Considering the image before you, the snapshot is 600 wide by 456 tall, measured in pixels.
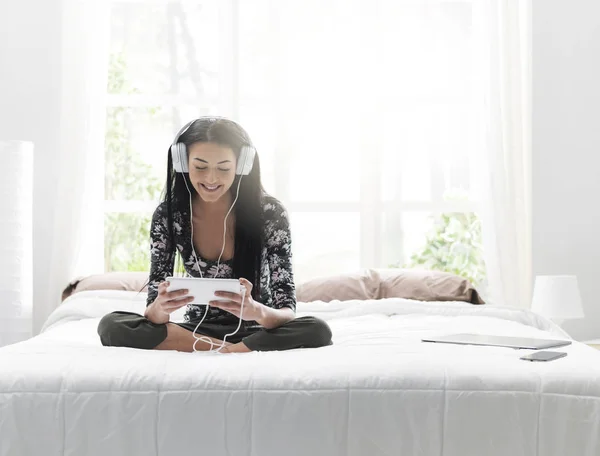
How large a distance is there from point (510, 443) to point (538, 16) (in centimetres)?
328

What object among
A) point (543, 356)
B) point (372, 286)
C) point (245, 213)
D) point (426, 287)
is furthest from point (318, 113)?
point (543, 356)

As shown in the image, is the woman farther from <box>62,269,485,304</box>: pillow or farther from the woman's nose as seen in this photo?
<box>62,269,485,304</box>: pillow

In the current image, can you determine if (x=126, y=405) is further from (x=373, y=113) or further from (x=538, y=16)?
(x=538, y=16)

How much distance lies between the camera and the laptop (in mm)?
2139

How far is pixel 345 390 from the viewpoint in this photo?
170cm

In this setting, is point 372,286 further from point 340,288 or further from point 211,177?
point 211,177

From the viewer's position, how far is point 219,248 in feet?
7.86

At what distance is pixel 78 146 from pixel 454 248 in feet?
7.01

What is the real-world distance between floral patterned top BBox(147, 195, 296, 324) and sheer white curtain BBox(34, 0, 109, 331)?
6.55ft

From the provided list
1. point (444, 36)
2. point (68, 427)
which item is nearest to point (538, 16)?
point (444, 36)

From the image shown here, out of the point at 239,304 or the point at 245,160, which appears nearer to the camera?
the point at 239,304

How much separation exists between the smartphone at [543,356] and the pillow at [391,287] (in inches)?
63.3

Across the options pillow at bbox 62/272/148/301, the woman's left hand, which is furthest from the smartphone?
pillow at bbox 62/272/148/301

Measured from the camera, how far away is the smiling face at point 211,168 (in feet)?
7.23
